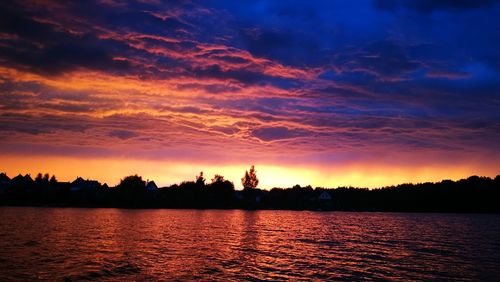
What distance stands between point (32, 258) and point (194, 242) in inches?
1005

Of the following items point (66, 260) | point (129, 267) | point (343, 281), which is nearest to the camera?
point (343, 281)

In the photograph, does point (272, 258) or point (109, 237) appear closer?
point (272, 258)

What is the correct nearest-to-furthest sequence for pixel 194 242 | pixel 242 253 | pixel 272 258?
pixel 272 258, pixel 242 253, pixel 194 242

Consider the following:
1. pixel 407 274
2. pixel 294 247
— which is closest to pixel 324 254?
pixel 294 247

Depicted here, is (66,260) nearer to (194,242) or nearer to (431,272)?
(194,242)

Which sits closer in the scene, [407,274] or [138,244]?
[407,274]

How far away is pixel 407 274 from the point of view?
39969 millimetres

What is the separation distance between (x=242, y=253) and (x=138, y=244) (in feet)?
52.0

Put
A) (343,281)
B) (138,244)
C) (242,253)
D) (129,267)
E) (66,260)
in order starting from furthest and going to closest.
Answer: (138,244)
(242,253)
(66,260)
(129,267)
(343,281)

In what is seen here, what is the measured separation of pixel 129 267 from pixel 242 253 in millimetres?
16534

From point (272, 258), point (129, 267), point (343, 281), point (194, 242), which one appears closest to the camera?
point (343, 281)

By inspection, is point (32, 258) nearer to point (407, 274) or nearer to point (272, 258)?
point (272, 258)

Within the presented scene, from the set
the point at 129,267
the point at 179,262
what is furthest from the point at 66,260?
the point at 179,262

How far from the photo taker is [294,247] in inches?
2398
